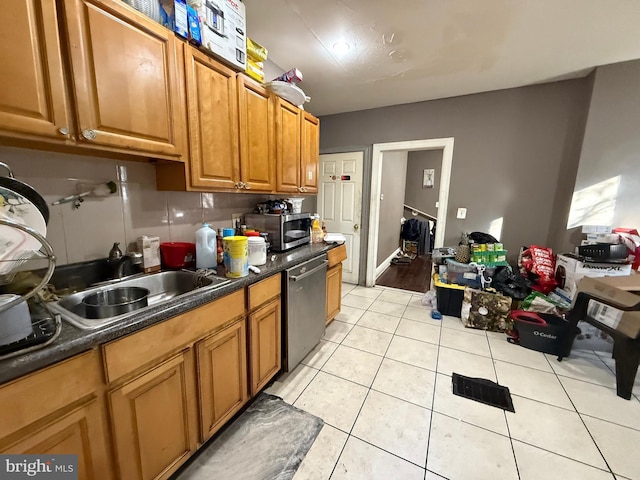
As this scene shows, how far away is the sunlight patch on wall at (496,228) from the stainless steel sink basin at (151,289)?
3049 mm

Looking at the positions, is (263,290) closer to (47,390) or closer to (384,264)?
(47,390)

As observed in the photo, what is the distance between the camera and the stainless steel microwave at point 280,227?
6.30 ft

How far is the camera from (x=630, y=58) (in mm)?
2113

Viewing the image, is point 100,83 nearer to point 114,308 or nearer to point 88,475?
point 114,308

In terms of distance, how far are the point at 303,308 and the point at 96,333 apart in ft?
4.03

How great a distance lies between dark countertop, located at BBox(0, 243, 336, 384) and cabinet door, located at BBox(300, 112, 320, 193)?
4.47ft

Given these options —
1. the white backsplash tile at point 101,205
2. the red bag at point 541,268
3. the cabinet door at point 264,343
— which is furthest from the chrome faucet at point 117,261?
the red bag at point 541,268

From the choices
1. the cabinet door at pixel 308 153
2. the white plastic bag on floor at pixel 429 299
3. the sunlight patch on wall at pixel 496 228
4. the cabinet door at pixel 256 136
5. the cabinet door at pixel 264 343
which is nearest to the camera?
the cabinet door at pixel 264 343

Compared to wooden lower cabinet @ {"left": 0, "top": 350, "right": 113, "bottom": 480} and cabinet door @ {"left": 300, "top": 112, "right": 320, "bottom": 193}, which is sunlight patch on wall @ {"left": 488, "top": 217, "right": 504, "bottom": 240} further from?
wooden lower cabinet @ {"left": 0, "top": 350, "right": 113, "bottom": 480}

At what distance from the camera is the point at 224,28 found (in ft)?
4.75

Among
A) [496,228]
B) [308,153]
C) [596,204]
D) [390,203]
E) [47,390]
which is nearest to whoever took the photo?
[47,390]

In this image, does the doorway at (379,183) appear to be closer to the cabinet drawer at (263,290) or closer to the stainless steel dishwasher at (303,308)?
the stainless steel dishwasher at (303,308)

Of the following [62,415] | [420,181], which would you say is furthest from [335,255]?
[420,181]

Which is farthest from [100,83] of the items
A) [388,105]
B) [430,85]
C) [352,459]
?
[388,105]
